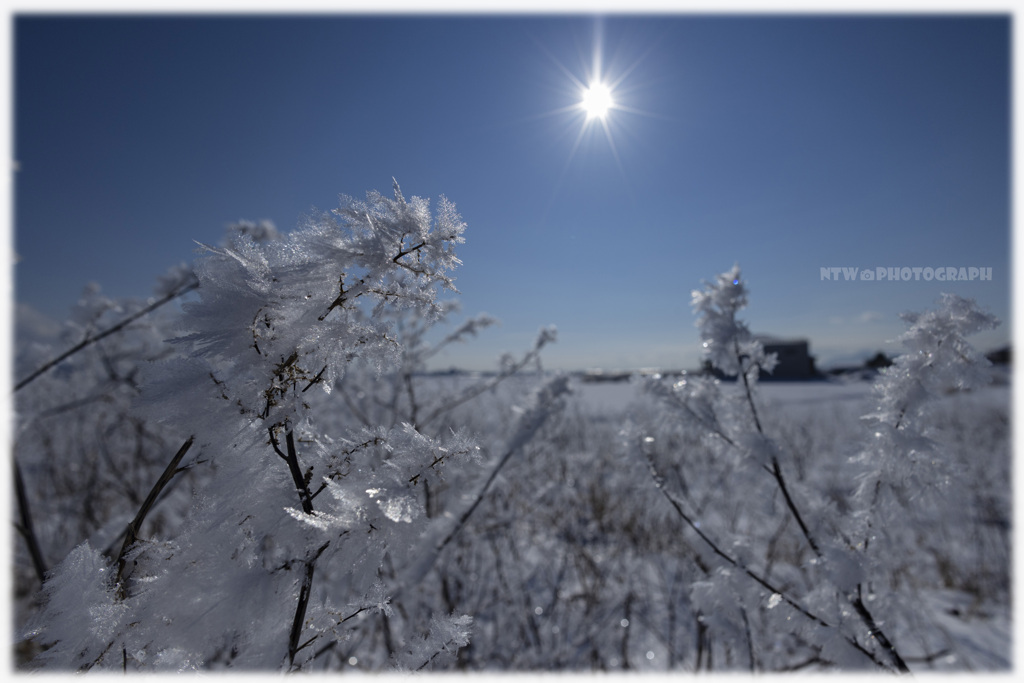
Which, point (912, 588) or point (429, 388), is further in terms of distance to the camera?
point (429, 388)

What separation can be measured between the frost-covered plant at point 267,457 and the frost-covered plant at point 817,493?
965 millimetres

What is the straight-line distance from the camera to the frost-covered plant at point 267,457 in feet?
1.76

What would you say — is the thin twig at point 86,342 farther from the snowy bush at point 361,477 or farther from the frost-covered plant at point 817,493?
the frost-covered plant at point 817,493

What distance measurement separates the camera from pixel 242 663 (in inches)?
23.6

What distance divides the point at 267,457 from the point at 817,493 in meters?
1.63

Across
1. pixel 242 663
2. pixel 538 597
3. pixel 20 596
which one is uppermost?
pixel 242 663

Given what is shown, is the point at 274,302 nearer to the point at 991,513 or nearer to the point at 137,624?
the point at 137,624

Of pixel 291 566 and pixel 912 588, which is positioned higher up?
pixel 291 566

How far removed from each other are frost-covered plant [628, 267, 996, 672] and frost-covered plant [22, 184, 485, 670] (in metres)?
0.97

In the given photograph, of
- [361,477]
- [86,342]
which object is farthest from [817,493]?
[86,342]

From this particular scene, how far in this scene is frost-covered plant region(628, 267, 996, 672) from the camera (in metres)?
1.04

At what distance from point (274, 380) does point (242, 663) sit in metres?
0.43

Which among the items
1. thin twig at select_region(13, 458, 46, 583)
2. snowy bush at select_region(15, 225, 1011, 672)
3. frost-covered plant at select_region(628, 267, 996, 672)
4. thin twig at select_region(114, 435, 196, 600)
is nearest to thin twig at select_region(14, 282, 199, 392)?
snowy bush at select_region(15, 225, 1011, 672)

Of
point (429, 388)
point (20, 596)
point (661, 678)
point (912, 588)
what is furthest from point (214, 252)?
point (429, 388)
